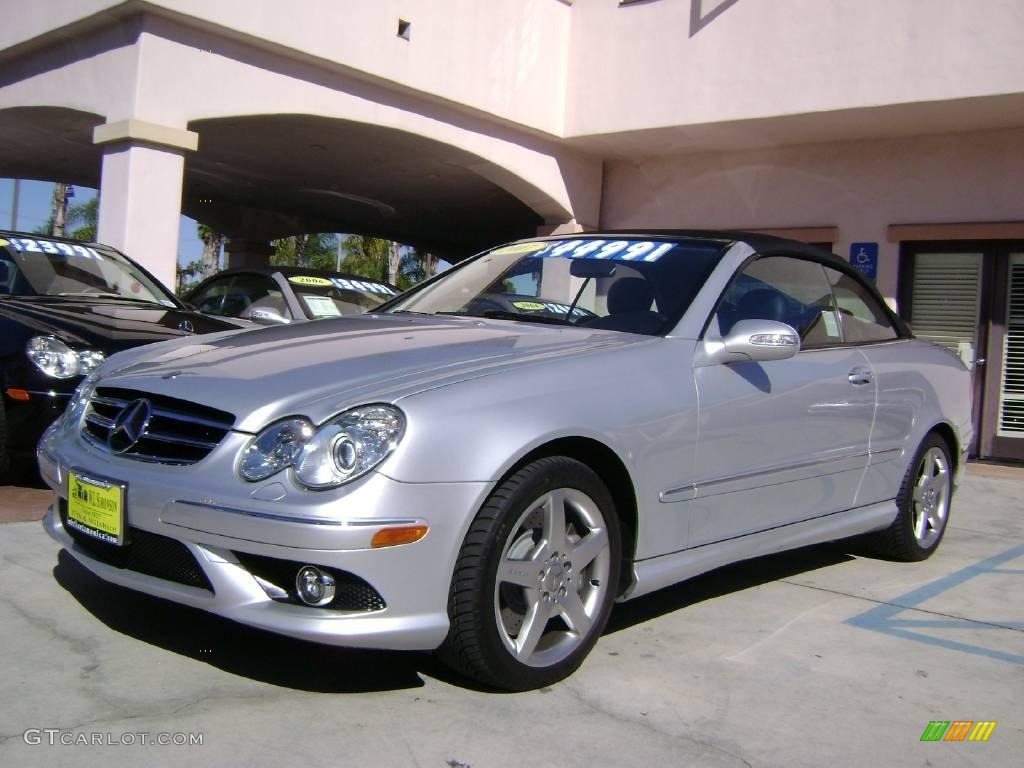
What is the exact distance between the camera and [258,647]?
3.22 m

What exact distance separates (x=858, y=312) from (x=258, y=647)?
3.09 m

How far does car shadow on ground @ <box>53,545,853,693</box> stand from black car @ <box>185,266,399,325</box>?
433cm

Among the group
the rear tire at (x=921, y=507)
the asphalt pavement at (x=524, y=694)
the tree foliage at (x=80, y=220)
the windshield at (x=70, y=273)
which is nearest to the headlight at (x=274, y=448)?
the asphalt pavement at (x=524, y=694)

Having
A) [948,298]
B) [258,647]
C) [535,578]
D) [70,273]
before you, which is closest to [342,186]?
[948,298]

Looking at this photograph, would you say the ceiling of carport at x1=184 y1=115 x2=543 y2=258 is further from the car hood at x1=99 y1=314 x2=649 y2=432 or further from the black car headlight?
the black car headlight

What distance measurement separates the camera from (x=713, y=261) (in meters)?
3.89

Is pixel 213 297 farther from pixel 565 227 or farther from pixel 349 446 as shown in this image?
pixel 349 446

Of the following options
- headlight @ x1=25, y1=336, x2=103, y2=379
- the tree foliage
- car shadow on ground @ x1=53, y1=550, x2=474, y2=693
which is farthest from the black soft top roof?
the tree foliage

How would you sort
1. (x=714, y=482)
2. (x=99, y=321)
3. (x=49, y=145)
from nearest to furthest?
(x=714, y=482) < (x=99, y=321) < (x=49, y=145)

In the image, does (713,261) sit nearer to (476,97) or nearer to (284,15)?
(284,15)

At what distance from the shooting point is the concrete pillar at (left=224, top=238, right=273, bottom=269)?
21969 millimetres

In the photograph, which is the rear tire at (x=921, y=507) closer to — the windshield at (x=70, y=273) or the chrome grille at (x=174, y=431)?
the chrome grille at (x=174, y=431)

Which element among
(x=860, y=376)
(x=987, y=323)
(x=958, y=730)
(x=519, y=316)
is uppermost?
(x=987, y=323)

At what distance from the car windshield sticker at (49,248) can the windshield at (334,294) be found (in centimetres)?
180
